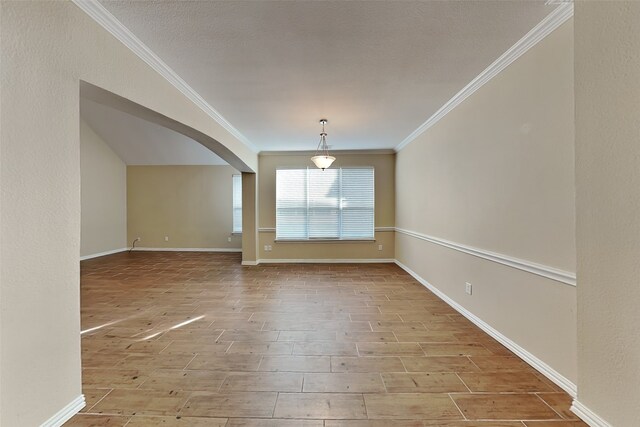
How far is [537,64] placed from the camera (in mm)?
2139

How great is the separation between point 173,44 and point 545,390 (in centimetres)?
373

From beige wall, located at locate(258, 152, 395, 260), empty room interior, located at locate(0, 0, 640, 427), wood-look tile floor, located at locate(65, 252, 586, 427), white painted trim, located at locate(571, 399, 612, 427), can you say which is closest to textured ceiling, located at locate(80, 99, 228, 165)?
beige wall, located at locate(258, 152, 395, 260)

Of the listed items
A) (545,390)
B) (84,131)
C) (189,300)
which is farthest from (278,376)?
(84,131)

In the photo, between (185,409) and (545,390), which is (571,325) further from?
(185,409)

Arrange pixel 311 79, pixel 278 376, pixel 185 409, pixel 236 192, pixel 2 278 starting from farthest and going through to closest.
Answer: pixel 236 192 → pixel 311 79 → pixel 278 376 → pixel 185 409 → pixel 2 278

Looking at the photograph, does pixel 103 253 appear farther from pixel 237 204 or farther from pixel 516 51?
pixel 516 51

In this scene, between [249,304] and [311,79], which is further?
[249,304]

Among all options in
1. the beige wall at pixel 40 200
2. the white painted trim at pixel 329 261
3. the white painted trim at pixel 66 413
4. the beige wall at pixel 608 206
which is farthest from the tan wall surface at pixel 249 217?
the beige wall at pixel 608 206

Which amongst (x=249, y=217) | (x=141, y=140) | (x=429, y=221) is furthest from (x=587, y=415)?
(x=141, y=140)

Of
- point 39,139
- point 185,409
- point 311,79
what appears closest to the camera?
point 39,139

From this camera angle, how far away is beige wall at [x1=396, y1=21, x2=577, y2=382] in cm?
193

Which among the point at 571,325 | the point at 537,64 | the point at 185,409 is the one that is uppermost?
the point at 537,64

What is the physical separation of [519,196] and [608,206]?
86cm

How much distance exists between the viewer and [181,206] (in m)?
8.32
